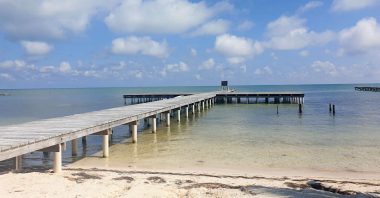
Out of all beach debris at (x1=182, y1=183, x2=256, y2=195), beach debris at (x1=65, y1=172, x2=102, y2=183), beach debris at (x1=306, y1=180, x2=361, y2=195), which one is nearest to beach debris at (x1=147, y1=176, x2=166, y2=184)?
beach debris at (x1=182, y1=183, x2=256, y2=195)

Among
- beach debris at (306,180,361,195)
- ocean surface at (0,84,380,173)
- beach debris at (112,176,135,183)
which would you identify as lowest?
ocean surface at (0,84,380,173)

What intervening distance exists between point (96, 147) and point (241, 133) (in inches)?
322

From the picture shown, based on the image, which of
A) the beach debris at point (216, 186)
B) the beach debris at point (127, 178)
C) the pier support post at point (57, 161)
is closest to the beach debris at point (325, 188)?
the beach debris at point (216, 186)

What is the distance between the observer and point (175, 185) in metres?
9.58

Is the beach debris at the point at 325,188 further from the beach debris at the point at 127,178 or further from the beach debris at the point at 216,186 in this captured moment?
the beach debris at the point at 127,178

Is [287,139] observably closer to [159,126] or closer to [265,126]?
[265,126]

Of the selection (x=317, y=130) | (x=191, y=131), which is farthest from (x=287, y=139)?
(x=191, y=131)

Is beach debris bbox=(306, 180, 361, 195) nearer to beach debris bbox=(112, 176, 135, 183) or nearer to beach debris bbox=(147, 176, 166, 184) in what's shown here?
beach debris bbox=(147, 176, 166, 184)

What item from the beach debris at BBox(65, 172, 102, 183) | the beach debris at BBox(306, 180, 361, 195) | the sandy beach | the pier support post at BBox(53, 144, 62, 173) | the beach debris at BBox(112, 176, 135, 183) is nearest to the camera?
the sandy beach

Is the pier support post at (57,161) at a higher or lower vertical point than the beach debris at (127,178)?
higher

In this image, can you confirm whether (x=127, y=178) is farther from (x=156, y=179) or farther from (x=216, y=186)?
(x=216, y=186)

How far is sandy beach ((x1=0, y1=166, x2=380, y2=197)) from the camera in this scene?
866cm

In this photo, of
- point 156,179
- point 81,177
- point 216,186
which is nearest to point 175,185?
point 156,179

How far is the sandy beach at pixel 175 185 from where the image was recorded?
8.66 m
